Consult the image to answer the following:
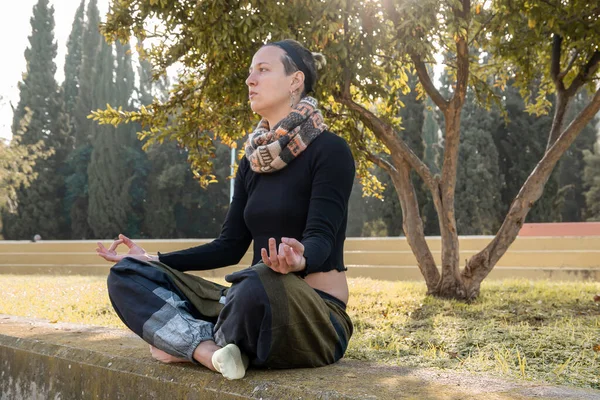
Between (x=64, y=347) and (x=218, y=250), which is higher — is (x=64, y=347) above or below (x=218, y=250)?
below

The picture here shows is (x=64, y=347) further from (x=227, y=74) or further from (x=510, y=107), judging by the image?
(x=510, y=107)

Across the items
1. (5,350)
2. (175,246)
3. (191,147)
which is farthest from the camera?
(175,246)

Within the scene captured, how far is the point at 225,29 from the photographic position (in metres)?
5.90

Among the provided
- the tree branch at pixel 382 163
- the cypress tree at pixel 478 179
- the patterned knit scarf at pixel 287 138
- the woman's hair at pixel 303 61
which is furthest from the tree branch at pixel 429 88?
the cypress tree at pixel 478 179

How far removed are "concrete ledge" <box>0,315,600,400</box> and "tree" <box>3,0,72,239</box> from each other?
26.6 m

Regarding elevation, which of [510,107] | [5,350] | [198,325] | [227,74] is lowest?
[5,350]

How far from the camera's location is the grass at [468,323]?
3.20 metres

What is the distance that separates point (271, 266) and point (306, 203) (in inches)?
19.5

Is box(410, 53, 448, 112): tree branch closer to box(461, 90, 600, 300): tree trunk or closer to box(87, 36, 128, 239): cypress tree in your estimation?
box(461, 90, 600, 300): tree trunk

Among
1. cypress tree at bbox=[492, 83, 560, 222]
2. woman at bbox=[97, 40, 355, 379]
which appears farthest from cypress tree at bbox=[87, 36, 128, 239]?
woman at bbox=[97, 40, 355, 379]

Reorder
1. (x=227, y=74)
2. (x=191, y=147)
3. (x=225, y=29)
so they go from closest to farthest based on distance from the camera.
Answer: (x=225, y=29) < (x=227, y=74) < (x=191, y=147)

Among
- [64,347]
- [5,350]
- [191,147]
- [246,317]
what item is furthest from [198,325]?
[191,147]

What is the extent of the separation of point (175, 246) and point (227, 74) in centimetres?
781

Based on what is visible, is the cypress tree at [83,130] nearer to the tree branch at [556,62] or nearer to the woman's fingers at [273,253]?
the tree branch at [556,62]
